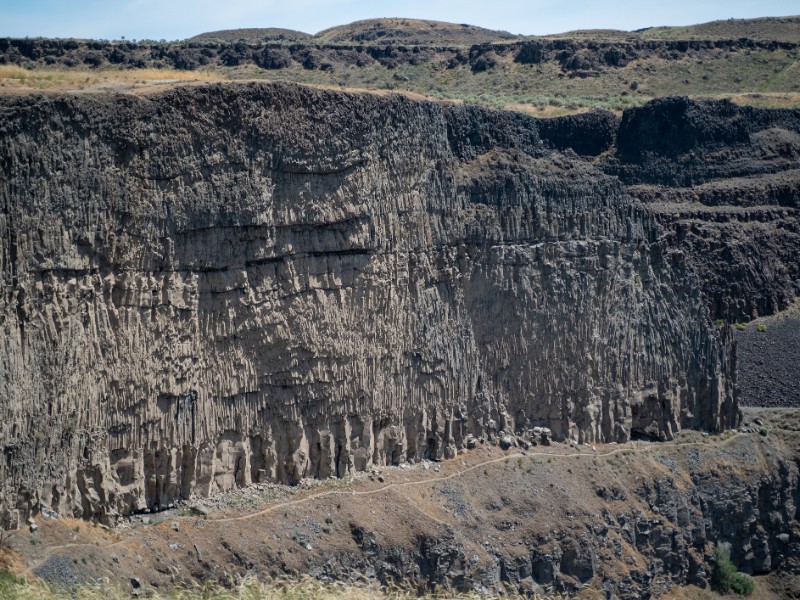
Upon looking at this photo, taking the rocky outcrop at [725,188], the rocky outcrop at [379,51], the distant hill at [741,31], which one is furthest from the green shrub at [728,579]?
the distant hill at [741,31]

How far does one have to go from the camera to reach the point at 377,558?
42062 mm

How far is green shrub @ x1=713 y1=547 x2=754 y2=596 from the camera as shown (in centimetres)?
5031

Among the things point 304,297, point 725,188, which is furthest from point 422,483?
point 725,188

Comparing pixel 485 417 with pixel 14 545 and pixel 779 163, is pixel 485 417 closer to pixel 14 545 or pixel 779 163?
pixel 14 545

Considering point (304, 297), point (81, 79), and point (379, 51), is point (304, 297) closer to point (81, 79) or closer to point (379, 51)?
point (81, 79)

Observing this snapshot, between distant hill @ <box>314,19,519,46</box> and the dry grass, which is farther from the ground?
distant hill @ <box>314,19,519,46</box>

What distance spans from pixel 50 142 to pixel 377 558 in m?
16.2

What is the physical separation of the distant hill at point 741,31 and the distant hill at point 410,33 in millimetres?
14582

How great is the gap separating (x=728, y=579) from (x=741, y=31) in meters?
70.5

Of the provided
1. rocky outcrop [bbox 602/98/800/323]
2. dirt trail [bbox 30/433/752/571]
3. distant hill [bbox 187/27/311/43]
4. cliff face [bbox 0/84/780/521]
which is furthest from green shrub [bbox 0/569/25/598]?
distant hill [bbox 187/27/311/43]

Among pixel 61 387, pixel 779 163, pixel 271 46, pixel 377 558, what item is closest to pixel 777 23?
pixel 779 163

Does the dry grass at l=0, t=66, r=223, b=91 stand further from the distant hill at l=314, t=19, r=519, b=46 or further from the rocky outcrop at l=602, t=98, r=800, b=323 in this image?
the distant hill at l=314, t=19, r=519, b=46

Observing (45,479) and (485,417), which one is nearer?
(45,479)

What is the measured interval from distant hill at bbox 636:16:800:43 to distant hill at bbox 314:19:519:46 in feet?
47.8
